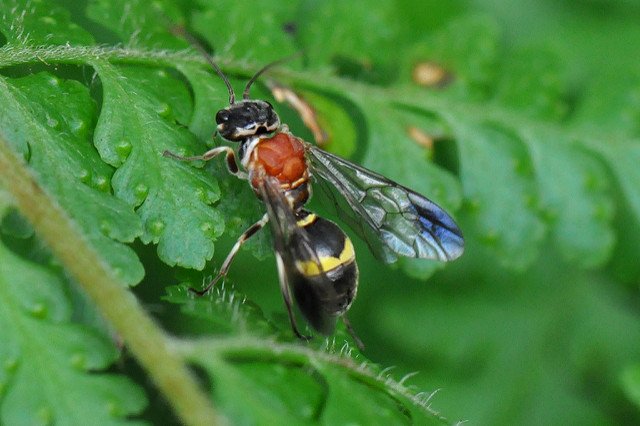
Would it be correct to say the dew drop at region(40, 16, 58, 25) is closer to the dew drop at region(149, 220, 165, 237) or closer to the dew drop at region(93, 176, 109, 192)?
the dew drop at region(93, 176, 109, 192)

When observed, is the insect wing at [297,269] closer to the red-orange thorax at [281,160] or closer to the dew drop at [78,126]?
the red-orange thorax at [281,160]

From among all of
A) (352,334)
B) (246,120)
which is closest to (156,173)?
(246,120)

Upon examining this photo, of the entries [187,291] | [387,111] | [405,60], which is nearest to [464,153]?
[387,111]

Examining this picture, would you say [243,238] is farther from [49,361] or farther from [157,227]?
[49,361]

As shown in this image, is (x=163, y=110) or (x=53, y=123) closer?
(x=53, y=123)

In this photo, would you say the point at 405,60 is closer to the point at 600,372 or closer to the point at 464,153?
the point at 464,153

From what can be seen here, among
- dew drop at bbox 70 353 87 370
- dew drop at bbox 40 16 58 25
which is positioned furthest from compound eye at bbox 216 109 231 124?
dew drop at bbox 70 353 87 370

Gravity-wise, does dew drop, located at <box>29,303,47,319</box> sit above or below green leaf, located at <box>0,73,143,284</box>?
below
